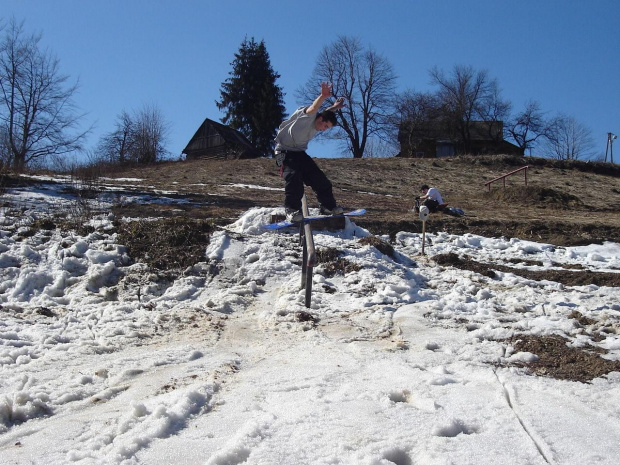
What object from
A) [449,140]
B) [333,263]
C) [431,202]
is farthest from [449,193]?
[449,140]

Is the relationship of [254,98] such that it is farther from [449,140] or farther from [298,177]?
[298,177]

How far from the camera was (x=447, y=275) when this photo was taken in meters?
6.81

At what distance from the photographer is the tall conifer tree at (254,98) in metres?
41.6

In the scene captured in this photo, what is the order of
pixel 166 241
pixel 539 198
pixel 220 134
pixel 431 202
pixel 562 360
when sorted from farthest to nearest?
pixel 220 134, pixel 539 198, pixel 431 202, pixel 166 241, pixel 562 360

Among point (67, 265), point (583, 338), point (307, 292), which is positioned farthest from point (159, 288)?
point (583, 338)

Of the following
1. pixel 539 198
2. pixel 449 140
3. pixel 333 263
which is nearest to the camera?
pixel 333 263

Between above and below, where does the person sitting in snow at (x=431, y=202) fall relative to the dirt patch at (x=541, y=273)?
above

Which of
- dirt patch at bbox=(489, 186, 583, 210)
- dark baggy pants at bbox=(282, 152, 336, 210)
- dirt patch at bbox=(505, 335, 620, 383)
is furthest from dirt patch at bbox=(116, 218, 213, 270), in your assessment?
dirt patch at bbox=(489, 186, 583, 210)

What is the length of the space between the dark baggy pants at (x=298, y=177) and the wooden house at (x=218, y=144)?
32011 mm

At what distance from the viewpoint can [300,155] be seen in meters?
6.38

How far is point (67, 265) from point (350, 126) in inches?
1545

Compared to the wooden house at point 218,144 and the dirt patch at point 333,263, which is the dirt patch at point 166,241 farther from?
the wooden house at point 218,144

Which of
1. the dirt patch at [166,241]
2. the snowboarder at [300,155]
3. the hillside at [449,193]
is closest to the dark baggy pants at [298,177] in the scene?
the snowboarder at [300,155]

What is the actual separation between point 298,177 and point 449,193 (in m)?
14.4
